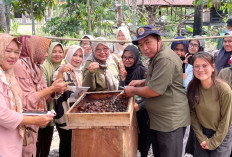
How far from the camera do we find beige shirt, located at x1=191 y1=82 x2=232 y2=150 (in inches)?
99.6

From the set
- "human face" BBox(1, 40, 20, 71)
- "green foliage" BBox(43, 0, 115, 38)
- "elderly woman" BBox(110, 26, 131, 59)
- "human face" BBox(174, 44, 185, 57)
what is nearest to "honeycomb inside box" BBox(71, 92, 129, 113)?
"human face" BBox(1, 40, 20, 71)

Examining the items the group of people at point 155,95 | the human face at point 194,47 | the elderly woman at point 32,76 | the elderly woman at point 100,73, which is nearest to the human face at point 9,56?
the group of people at point 155,95

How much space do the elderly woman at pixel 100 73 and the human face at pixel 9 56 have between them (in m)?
1.05

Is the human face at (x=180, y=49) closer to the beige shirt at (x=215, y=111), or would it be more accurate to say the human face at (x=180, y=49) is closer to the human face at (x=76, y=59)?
the beige shirt at (x=215, y=111)

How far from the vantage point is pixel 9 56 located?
82.6 inches

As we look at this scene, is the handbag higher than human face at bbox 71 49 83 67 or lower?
lower

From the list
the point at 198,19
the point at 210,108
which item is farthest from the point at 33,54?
the point at 198,19

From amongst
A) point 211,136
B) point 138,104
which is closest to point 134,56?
point 138,104

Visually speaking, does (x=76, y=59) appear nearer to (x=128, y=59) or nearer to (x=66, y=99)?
(x=66, y=99)

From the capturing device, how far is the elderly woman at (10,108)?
6.47ft

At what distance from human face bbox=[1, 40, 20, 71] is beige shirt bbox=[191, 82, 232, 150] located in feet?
6.39

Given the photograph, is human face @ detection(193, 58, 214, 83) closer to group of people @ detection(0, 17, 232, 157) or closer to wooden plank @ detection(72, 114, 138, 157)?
group of people @ detection(0, 17, 232, 157)

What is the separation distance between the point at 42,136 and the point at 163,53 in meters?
2.04

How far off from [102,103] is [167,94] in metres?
0.76
